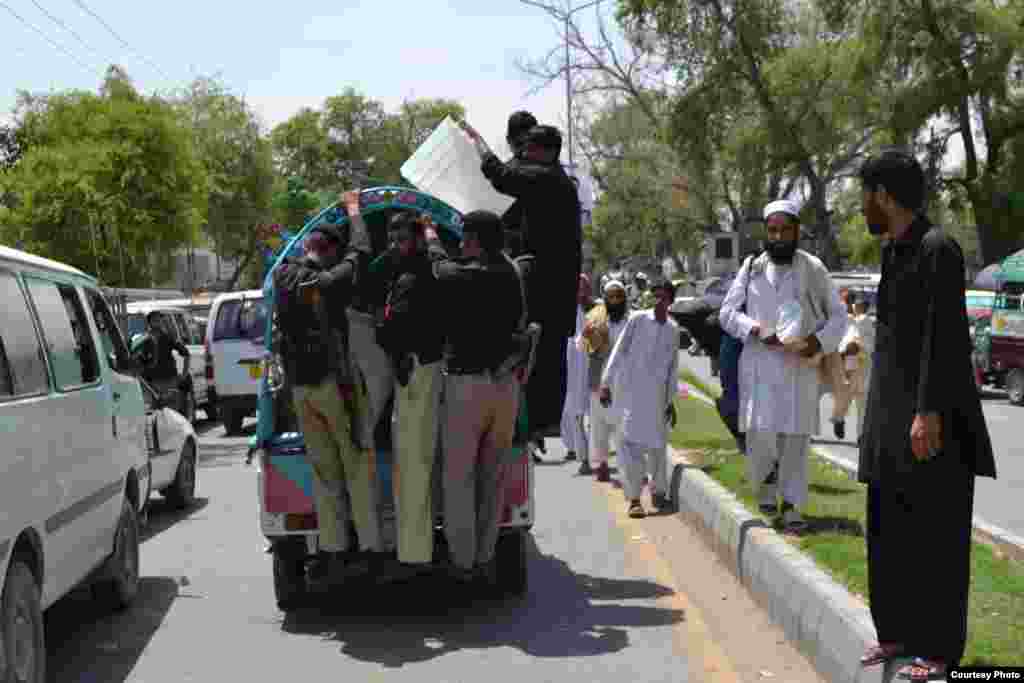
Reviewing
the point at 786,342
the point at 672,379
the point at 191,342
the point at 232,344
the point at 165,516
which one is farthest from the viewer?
the point at 191,342

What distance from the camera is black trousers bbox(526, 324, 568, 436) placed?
26.8ft

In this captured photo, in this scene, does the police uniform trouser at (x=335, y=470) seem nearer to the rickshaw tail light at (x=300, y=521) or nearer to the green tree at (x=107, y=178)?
the rickshaw tail light at (x=300, y=521)

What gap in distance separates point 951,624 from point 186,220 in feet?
116

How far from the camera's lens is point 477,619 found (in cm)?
784

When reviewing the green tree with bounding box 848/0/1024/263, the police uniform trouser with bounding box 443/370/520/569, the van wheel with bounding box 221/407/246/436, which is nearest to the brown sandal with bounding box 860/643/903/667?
the police uniform trouser with bounding box 443/370/520/569

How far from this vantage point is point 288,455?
7750mm

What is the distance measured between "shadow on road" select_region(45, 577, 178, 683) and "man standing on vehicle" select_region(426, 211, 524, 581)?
1705 millimetres

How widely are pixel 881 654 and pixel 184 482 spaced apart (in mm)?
8195

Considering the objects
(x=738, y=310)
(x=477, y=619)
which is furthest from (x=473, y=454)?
(x=738, y=310)

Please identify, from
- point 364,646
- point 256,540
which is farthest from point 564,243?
point 256,540

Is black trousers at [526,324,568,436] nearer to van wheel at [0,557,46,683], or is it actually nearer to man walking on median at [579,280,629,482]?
van wheel at [0,557,46,683]

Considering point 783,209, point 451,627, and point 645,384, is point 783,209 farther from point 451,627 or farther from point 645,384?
point 451,627

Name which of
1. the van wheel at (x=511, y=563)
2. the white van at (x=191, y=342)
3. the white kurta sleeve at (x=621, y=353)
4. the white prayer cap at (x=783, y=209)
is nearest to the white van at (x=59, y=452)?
the van wheel at (x=511, y=563)

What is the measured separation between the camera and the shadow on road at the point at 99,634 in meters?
6.89
